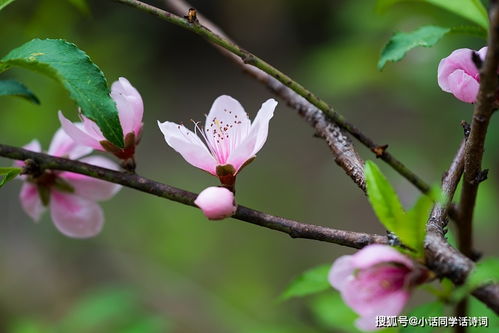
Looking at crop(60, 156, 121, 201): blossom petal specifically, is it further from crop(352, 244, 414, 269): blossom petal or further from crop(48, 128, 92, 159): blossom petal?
crop(352, 244, 414, 269): blossom petal

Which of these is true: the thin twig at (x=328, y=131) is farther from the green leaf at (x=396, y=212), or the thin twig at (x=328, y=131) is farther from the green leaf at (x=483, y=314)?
the green leaf at (x=483, y=314)

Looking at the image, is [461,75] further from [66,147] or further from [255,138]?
[66,147]

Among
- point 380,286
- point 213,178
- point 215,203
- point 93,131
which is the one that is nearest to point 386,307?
point 380,286

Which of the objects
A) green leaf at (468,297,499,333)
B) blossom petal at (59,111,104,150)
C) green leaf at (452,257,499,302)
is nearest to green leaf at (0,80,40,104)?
blossom petal at (59,111,104,150)

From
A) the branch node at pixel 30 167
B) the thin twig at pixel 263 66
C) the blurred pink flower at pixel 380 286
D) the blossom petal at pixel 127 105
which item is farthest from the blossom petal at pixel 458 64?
the branch node at pixel 30 167

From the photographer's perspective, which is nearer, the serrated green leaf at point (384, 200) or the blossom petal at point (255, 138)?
the serrated green leaf at point (384, 200)

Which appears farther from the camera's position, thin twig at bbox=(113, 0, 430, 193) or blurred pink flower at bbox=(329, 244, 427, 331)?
thin twig at bbox=(113, 0, 430, 193)
